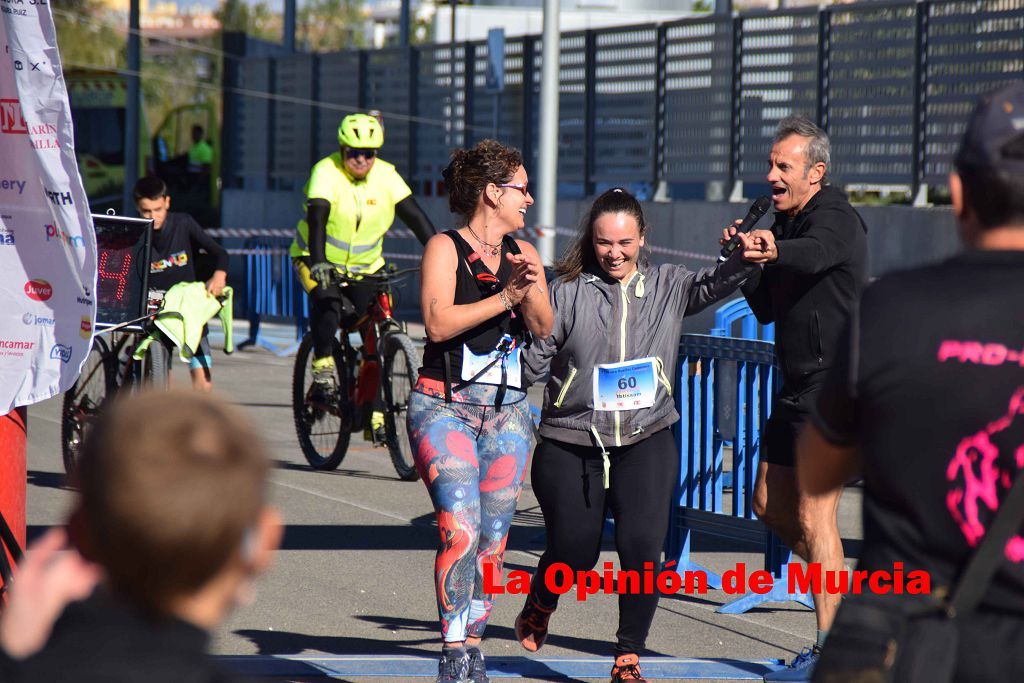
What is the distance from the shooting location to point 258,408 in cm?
1241

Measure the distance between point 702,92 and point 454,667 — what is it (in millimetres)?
14678

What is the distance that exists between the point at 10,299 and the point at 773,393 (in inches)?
129

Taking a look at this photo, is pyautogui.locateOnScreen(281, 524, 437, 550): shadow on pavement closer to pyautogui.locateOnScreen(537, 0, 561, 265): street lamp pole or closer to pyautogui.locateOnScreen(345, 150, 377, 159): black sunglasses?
pyautogui.locateOnScreen(345, 150, 377, 159): black sunglasses

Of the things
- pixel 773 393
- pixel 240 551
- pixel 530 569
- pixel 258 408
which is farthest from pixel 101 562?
pixel 258 408

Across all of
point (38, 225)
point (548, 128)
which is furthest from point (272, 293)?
point (38, 225)

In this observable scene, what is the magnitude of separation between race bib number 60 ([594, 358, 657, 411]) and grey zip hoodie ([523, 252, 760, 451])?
0.06 ft

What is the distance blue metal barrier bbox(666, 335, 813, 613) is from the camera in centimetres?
653

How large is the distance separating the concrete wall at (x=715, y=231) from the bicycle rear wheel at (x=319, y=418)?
2.52 meters

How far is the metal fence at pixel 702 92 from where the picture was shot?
52.6 feet

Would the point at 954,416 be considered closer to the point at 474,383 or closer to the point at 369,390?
the point at 474,383

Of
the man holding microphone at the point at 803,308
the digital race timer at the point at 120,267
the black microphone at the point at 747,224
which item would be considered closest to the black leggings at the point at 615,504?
the man holding microphone at the point at 803,308

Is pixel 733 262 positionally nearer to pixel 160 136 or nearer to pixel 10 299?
pixel 10 299

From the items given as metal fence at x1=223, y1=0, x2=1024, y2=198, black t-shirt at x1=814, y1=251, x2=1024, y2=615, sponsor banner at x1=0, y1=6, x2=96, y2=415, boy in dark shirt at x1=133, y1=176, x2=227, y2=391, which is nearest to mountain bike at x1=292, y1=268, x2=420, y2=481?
boy in dark shirt at x1=133, y1=176, x2=227, y2=391

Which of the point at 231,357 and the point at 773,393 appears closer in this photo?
the point at 773,393
